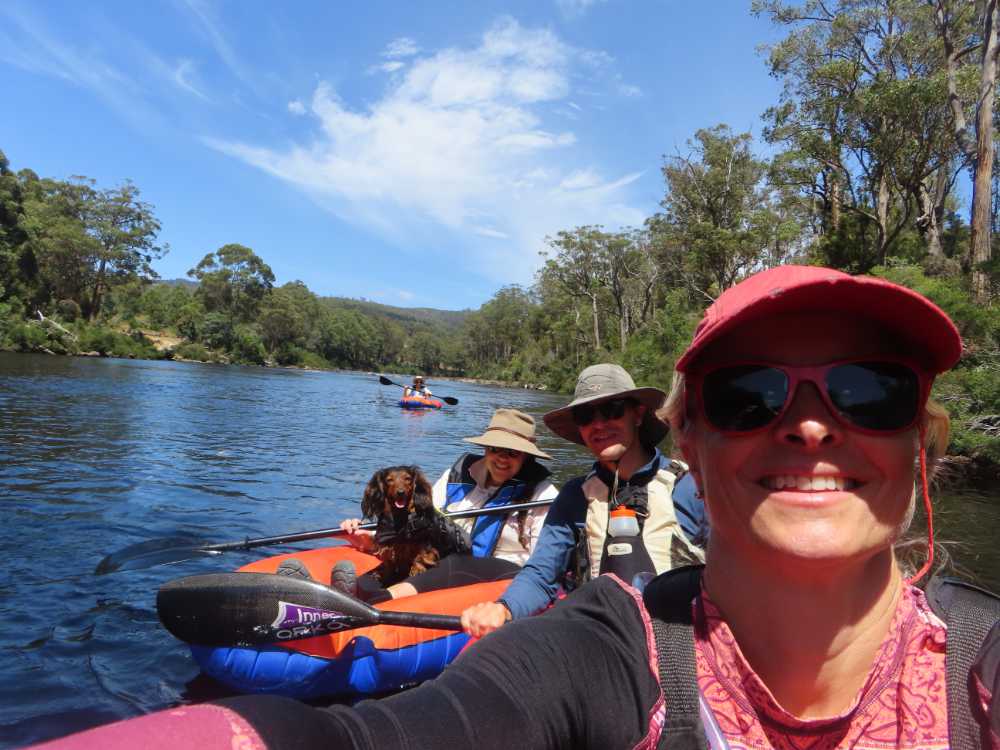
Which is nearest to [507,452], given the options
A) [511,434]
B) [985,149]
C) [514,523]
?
[511,434]

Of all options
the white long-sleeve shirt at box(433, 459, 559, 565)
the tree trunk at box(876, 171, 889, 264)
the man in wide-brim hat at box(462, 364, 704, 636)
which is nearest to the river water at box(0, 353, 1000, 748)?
the white long-sleeve shirt at box(433, 459, 559, 565)

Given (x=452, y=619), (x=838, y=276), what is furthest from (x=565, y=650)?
(x=452, y=619)

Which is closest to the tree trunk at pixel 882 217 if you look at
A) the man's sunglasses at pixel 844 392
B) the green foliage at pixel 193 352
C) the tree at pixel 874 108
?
the tree at pixel 874 108

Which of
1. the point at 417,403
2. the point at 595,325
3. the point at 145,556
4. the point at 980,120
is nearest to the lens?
the point at 145,556

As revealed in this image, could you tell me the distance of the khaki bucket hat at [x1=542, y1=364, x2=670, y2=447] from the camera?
3.26m

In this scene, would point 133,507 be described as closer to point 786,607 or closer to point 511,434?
point 511,434

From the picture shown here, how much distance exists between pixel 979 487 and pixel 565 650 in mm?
13139

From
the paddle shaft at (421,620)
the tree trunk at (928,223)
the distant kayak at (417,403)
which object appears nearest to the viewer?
the paddle shaft at (421,620)

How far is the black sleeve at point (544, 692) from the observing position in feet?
2.92

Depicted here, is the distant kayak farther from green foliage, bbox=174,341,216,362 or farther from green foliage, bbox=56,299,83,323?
green foliage, bbox=174,341,216,362

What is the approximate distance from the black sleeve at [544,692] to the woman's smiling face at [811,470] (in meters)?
0.24

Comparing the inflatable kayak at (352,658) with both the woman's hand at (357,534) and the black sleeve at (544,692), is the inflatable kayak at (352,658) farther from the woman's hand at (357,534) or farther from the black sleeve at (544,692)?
the black sleeve at (544,692)

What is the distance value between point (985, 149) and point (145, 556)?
17.7 meters

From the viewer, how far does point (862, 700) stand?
3.05 feet
